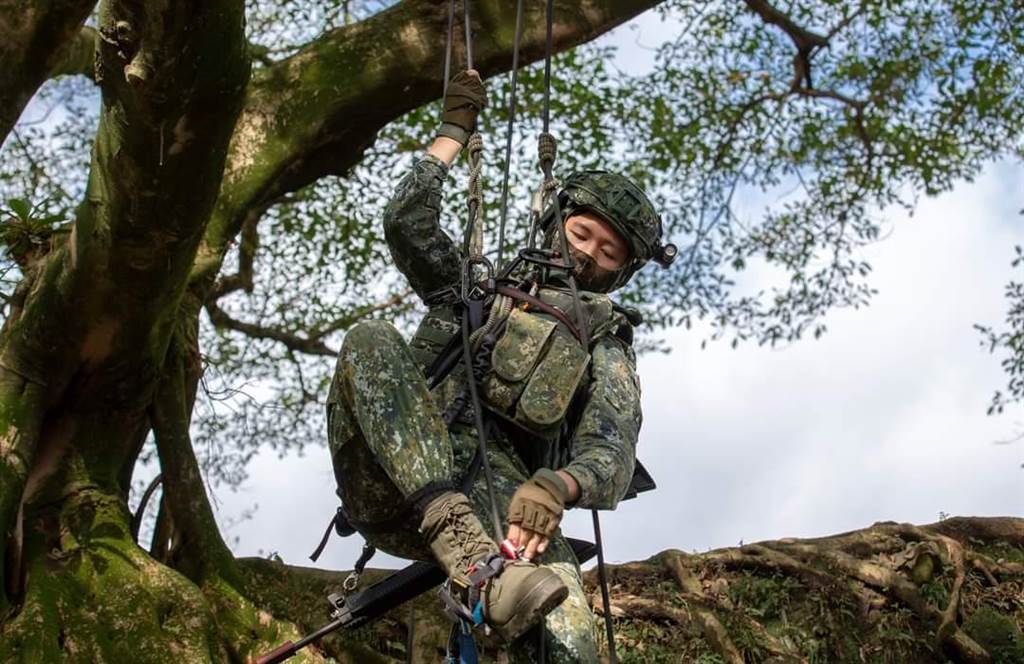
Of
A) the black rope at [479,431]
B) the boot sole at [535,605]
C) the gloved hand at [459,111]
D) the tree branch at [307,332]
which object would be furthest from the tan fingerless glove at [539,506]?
the tree branch at [307,332]

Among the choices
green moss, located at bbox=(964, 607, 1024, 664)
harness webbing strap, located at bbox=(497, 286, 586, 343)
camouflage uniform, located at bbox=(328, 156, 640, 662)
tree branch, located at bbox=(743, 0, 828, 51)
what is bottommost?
green moss, located at bbox=(964, 607, 1024, 664)

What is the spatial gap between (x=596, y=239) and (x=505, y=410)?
29.6 inches

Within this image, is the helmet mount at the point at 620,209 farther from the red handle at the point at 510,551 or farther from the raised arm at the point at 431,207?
the red handle at the point at 510,551

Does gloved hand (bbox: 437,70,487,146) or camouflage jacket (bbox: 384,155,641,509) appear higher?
gloved hand (bbox: 437,70,487,146)

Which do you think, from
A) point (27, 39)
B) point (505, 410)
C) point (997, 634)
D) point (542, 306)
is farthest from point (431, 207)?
point (997, 634)

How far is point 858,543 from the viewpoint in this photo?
8055 mm

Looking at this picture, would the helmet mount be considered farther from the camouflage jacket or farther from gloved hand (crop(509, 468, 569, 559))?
gloved hand (crop(509, 468, 569, 559))

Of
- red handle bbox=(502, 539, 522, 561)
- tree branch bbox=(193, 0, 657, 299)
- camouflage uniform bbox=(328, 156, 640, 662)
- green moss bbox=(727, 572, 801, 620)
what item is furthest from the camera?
green moss bbox=(727, 572, 801, 620)

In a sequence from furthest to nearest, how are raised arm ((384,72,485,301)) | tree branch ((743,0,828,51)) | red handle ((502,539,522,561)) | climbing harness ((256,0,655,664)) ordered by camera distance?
1. tree branch ((743,0,828,51))
2. raised arm ((384,72,485,301))
3. climbing harness ((256,0,655,664))
4. red handle ((502,539,522,561))

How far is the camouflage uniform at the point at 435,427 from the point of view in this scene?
447 centimetres

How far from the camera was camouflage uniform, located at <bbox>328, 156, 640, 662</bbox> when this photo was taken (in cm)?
447

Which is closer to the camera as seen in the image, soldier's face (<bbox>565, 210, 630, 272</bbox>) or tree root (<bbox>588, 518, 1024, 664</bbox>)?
soldier's face (<bbox>565, 210, 630, 272</bbox>)

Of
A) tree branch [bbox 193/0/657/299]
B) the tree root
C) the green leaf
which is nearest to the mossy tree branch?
the green leaf

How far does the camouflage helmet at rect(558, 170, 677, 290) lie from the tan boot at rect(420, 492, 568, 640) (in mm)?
1276
